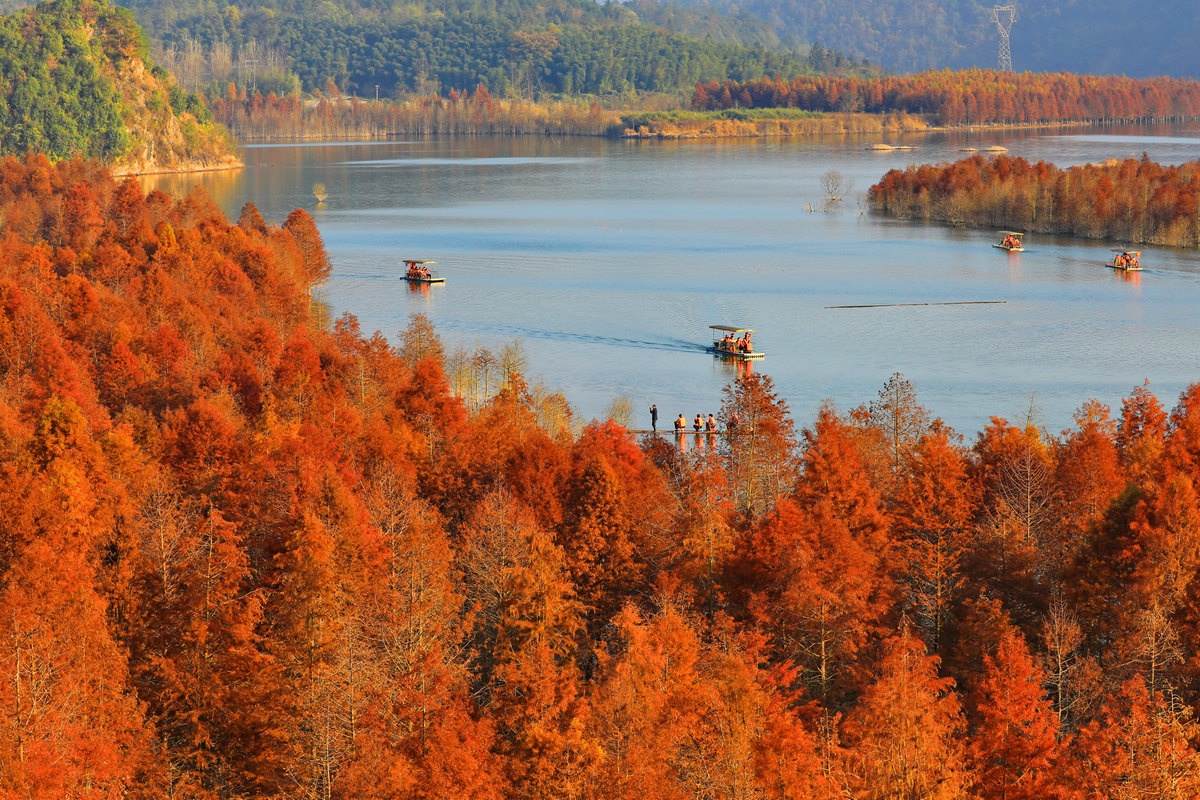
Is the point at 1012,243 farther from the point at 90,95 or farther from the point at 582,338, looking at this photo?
the point at 90,95

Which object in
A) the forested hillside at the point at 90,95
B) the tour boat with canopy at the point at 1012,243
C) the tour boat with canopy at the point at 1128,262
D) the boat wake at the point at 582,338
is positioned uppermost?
the forested hillside at the point at 90,95

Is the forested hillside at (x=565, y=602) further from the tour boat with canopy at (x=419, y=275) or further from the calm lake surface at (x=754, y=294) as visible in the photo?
the tour boat with canopy at (x=419, y=275)

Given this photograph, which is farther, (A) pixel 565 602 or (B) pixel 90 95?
(B) pixel 90 95

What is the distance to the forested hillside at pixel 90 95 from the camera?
14888 centimetres

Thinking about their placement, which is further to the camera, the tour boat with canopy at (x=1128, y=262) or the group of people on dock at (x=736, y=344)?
the tour boat with canopy at (x=1128, y=262)

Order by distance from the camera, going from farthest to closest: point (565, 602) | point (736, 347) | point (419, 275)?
point (419, 275), point (736, 347), point (565, 602)

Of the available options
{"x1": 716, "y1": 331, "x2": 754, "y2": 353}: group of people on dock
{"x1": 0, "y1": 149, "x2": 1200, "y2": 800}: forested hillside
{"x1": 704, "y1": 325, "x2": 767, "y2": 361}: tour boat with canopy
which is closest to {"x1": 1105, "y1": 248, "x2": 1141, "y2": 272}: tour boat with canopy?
{"x1": 704, "y1": 325, "x2": 767, "y2": 361}: tour boat with canopy

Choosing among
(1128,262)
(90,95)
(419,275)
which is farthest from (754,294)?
(90,95)

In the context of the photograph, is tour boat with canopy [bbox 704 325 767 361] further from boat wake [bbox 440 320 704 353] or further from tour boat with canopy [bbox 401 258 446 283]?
tour boat with canopy [bbox 401 258 446 283]

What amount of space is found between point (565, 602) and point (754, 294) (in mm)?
50881

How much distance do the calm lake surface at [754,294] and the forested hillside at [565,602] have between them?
14.8 metres

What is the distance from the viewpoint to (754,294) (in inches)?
3019

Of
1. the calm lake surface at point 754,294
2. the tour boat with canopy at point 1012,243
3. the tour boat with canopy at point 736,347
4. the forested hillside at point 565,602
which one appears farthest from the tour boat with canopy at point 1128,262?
the forested hillside at point 565,602

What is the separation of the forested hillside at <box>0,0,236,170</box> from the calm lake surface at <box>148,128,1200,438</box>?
18979 millimetres
